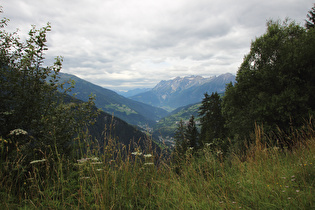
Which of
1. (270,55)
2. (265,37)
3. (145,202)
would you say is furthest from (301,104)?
(145,202)

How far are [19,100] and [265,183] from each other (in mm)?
6738

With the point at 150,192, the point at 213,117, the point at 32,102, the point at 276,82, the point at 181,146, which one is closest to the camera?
the point at 150,192

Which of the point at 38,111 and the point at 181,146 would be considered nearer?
the point at 38,111

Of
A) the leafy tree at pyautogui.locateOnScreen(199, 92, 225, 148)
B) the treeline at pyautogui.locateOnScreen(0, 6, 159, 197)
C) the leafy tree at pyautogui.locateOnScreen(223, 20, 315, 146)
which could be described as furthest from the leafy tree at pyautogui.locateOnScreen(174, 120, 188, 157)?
the leafy tree at pyautogui.locateOnScreen(199, 92, 225, 148)

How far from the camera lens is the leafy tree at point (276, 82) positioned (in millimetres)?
16516

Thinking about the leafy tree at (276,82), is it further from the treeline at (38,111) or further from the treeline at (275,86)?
the treeline at (38,111)

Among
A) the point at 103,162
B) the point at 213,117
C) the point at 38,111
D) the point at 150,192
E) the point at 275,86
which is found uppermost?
the point at 275,86

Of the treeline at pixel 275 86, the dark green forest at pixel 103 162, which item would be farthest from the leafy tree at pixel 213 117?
the dark green forest at pixel 103 162

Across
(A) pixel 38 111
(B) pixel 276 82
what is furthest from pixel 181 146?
(B) pixel 276 82

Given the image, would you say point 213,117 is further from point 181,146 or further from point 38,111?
point 38,111

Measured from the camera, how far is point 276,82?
18.6 metres

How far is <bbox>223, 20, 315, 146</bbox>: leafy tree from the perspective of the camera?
1652 cm

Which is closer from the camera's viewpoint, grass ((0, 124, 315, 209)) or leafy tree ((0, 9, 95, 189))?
grass ((0, 124, 315, 209))

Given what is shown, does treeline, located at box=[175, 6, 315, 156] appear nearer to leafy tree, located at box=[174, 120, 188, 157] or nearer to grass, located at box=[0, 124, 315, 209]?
leafy tree, located at box=[174, 120, 188, 157]
